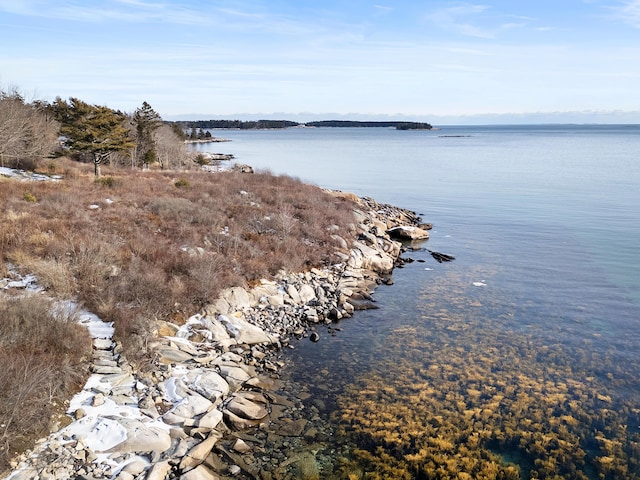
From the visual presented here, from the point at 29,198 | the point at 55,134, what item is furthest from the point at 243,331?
the point at 55,134

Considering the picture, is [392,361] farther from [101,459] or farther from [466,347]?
[101,459]

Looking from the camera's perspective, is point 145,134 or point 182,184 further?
point 145,134

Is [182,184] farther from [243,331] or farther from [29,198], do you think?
[243,331]

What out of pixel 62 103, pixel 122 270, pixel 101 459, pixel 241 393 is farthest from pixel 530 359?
pixel 62 103

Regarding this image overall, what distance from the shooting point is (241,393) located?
12.2 metres

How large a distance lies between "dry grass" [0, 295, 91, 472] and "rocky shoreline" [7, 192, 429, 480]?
32 centimetres

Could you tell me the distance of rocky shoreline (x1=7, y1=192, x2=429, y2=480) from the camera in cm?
893

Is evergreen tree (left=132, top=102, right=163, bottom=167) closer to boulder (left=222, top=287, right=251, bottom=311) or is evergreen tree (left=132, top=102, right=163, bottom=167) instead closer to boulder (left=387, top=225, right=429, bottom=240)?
boulder (left=387, top=225, right=429, bottom=240)

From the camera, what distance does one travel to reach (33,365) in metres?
9.71

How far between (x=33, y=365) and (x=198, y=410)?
3.66 m

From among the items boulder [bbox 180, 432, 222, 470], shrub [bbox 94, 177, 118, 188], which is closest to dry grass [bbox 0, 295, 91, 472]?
boulder [bbox 180, 432, 222, 470]

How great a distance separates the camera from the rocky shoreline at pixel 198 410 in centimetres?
893

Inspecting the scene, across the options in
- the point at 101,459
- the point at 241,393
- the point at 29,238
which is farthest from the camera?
the point at 29,238

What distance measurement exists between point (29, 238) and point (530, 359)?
1750cm
